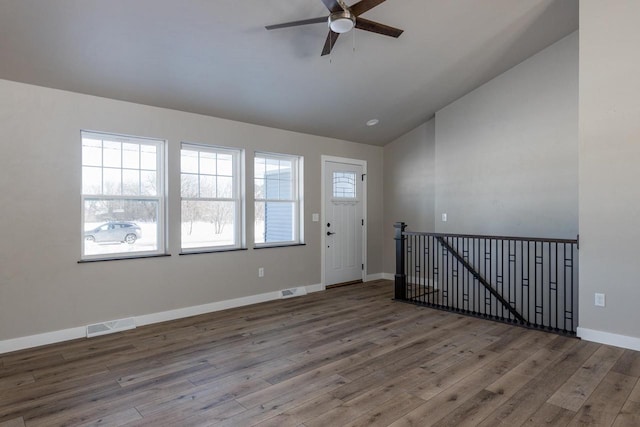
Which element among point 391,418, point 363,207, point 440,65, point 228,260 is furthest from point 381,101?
point 391,418

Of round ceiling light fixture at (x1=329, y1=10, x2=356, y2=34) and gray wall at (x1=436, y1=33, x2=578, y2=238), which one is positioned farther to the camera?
gray wall at (x1=436, y1=33, x2=578, y2=238)

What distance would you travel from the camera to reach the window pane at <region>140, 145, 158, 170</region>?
14.4ft

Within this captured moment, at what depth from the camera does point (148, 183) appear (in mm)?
4441

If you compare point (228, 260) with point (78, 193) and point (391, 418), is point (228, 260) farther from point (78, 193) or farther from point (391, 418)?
point (391, 418)

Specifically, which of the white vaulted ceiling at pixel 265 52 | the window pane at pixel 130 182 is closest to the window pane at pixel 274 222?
the white vaulted ceiling at pixel 265 52

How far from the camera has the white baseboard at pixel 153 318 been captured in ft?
11.6

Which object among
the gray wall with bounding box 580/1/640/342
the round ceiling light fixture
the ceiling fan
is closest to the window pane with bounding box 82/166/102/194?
the ceiling fan

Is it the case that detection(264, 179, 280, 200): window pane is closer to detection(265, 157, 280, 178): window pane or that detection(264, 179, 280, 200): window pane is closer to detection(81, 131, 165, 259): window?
detection(265, 157, 280, 178): window pane

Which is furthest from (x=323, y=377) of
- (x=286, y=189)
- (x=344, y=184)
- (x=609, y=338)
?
(x=344, y=184)

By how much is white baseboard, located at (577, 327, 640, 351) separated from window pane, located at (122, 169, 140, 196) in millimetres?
5033

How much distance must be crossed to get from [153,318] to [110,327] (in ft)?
1.52

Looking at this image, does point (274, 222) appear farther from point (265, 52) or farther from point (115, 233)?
point (265, 52)

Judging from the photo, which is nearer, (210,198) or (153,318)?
(153,318)

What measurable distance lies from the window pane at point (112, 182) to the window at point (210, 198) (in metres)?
0.71
